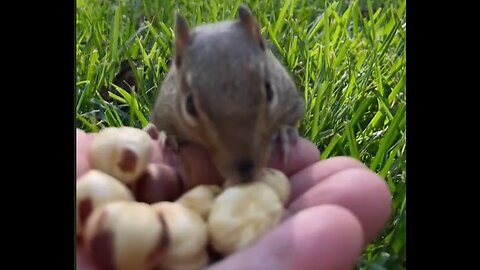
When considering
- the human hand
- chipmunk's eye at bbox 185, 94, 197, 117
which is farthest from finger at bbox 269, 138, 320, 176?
chipmunk's eye at bbox 185, 94, 197, 117

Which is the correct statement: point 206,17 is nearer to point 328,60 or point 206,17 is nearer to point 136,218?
point 328,60

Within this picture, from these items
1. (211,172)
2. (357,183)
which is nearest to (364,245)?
(357,183)

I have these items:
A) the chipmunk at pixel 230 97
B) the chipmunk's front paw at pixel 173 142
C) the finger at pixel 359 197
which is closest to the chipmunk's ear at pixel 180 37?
the chipmunk at pixel 230 97

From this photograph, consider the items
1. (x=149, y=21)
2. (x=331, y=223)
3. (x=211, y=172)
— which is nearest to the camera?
(x=331, y=223)

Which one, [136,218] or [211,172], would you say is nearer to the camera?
[136,218]

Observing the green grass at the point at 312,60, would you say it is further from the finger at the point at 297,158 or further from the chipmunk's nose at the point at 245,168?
the chipmunk's nose at the point at 245,168

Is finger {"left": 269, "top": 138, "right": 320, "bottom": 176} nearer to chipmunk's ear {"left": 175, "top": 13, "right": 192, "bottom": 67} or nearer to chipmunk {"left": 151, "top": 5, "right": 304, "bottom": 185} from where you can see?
chipmunk {"left": 151, "top": 5, "right": 304, "bottom": 185}
